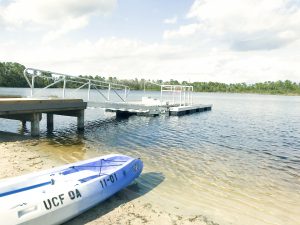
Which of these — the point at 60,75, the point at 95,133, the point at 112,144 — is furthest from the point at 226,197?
the point at 60,75

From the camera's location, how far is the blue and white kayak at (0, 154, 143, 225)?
671 centimetres

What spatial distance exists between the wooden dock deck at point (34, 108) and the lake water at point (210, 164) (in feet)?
4.48

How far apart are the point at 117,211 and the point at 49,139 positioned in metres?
12.3

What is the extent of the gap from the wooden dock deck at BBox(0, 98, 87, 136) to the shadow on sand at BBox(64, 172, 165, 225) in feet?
32.5

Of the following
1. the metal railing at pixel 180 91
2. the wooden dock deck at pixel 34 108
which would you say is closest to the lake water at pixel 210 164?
the wooden dock deck at pixel 34 108

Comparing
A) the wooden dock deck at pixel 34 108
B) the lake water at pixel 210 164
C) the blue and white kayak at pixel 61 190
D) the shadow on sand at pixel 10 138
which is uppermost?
the wooden dock deck at pixel 34 108

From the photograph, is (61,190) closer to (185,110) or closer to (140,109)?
(140,109)

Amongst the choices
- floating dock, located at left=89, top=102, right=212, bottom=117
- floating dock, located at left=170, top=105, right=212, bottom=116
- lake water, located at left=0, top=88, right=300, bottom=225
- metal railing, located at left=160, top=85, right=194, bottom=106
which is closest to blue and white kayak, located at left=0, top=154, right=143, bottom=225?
lake water, located at left=0, top=88, right=300, bottom=225

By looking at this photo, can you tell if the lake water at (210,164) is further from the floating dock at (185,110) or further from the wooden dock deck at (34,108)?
the floating dock at (185,110)

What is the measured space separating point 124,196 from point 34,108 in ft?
38.0

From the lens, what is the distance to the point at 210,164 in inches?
588

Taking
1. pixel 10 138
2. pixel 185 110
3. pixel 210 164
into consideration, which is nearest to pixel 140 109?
pixel 185 110

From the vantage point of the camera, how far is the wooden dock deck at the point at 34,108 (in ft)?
56.5

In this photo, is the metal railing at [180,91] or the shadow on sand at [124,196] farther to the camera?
the metal railing at [180,91]
